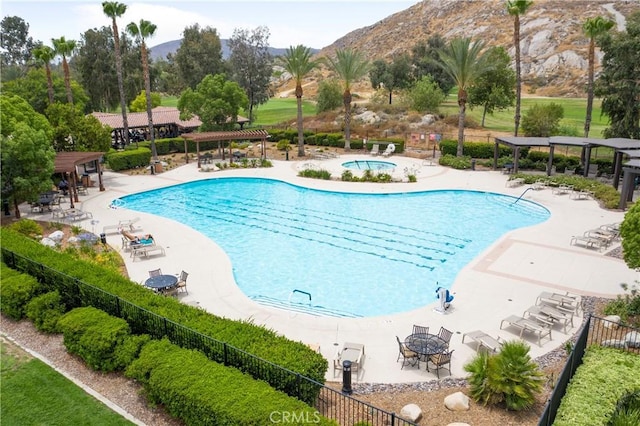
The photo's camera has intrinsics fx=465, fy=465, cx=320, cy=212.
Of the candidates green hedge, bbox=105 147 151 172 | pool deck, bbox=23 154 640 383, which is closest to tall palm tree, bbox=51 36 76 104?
green hedge, bbox=105 147 151 172

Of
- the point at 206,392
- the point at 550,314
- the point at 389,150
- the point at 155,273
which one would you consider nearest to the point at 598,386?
the point at 550,314

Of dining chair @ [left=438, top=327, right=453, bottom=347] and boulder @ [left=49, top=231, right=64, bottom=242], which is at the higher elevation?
boulder @ [left=49, top=231, right=64, bottom=242]

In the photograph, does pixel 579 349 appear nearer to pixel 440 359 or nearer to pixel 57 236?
pixel 440 359

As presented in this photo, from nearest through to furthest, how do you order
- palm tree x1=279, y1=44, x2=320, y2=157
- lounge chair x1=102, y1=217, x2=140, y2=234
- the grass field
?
1. lounge chair x1=102, y1=217, x2=140, y2=234
2. palm tree x1=279, y1=44, x2=320, y2=157
3. the grass field

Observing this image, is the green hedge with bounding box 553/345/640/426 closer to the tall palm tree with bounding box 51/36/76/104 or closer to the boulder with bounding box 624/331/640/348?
the boulder with bounding box 624/331/640/348

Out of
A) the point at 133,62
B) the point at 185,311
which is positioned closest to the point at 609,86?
the point at 185,311

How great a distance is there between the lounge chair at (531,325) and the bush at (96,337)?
33.5 ft

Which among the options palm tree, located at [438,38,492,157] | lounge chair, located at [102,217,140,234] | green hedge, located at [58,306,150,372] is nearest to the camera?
green hedge, located at [58,306,150,372]

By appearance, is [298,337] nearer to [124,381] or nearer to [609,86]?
[124,381]

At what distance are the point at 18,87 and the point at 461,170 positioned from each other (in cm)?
4526

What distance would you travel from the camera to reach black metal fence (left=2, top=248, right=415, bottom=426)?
9.17 meters

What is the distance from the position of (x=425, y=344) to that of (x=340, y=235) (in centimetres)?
1139

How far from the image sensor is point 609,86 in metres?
36.1

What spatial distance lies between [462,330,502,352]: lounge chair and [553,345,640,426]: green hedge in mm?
1994
